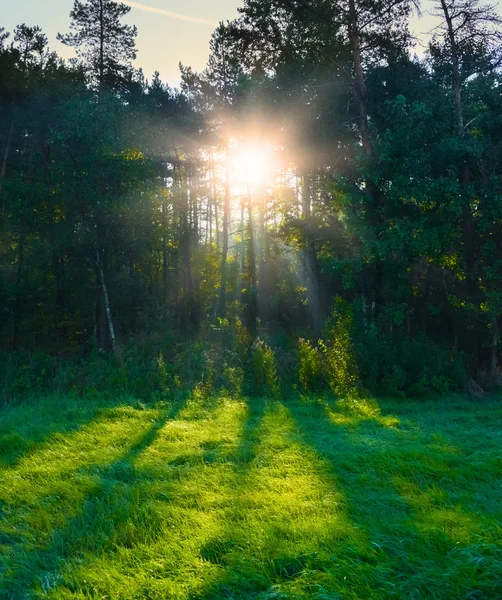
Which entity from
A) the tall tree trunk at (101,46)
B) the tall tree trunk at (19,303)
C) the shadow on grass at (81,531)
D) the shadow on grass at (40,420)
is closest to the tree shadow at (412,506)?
the shadow on grass at (81,531)

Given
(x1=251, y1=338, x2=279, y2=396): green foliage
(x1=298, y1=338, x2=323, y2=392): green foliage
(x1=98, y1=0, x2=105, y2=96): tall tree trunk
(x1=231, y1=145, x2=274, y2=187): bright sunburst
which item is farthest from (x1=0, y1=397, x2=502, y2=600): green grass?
(x1=98, y1=0, x2=105, y2=96): tall tree trunk

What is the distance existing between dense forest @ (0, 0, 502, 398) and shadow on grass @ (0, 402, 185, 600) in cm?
533

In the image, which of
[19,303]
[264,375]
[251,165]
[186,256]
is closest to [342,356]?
[264,375]

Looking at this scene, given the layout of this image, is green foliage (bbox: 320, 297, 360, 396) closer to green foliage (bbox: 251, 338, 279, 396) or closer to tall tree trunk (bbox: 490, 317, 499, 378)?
green foliage (bbox: 251, 338, 279, 396)

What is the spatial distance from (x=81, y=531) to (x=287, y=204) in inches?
699

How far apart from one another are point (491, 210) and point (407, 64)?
650 cm

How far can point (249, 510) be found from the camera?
13.6 ft

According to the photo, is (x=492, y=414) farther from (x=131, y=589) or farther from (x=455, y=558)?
(x=131, y=589)

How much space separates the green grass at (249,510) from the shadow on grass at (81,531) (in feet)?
0.05

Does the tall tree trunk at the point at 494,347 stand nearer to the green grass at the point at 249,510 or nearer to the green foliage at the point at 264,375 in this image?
the green grass at the point at 249,510

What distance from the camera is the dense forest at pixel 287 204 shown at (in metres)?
11.5

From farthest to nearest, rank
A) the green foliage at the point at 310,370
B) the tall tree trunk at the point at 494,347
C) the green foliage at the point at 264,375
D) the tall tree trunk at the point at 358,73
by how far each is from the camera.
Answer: the tall tree trunk at the point at 358,73 → the tall tree trunk at the point at 494,347 → the green foliage at the point at 310,370 → the green foliage at the point at 264,375

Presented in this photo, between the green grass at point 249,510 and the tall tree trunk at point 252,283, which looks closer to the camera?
the green grass at point 249,510

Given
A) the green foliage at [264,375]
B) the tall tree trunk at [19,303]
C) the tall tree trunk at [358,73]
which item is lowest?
the green foliage at [264,375]
